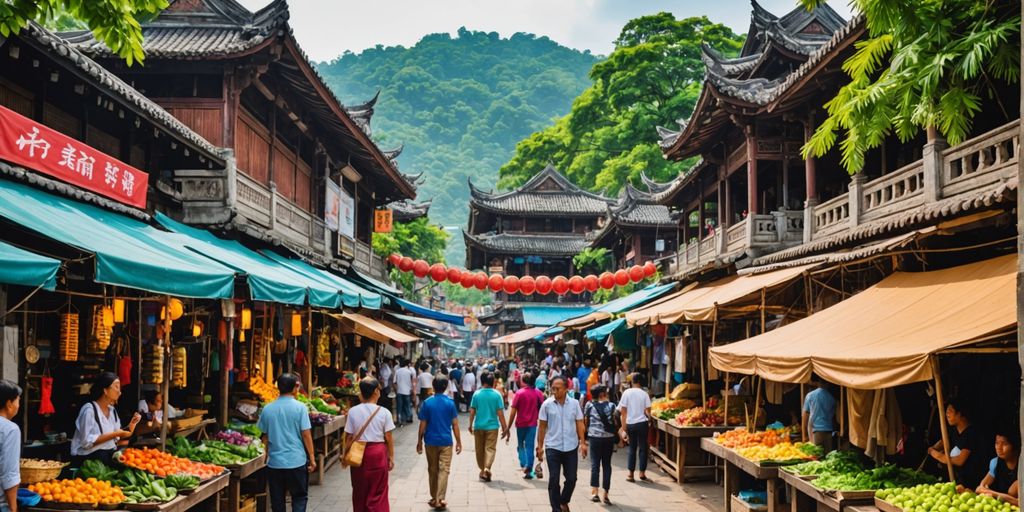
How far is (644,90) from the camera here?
119ft

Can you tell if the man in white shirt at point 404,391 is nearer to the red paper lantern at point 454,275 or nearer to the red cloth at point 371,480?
the red paper lantern at point 454,275

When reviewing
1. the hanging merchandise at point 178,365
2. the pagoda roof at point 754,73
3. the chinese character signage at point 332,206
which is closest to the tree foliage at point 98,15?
the hanging merchandise at point 178,365

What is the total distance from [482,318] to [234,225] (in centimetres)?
3313

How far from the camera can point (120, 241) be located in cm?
730

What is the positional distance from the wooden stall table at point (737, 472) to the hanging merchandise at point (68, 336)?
7422mm

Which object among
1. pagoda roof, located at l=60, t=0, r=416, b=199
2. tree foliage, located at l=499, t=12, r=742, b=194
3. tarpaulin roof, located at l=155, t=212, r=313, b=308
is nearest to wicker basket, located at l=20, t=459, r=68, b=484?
tarpaulin roof, located at l=155, t=212, r=313, b=308

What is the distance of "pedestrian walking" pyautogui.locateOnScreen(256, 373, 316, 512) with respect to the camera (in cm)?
769

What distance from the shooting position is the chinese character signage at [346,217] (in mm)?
21233

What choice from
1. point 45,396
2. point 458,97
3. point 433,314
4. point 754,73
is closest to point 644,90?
point 754,73

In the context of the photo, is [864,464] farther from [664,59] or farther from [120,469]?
[664,59]

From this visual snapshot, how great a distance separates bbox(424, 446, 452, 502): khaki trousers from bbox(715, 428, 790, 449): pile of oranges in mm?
3641

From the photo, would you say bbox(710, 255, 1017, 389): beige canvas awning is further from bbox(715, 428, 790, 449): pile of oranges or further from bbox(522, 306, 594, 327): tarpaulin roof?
bbox(522, 306, 594, 327): tarpaulin roof

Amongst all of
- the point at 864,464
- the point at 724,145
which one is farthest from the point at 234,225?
the point at 724,145

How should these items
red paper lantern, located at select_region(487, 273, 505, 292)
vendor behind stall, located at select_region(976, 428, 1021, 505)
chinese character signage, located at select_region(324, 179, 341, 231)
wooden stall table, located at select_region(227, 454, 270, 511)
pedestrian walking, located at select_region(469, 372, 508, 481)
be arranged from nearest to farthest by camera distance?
vendor behind stall, located at select_region(976, 428, 1021, 505) < wooden stall table, located at select_region(227, 454, 270, 511) < pedestrian walking, located at select_region(469, 372, 508, 481) < chinese character signage, located at select_region(324, 179, 341, 231) < red paper lantern, located at select_region(487, 273, 505, 292)
